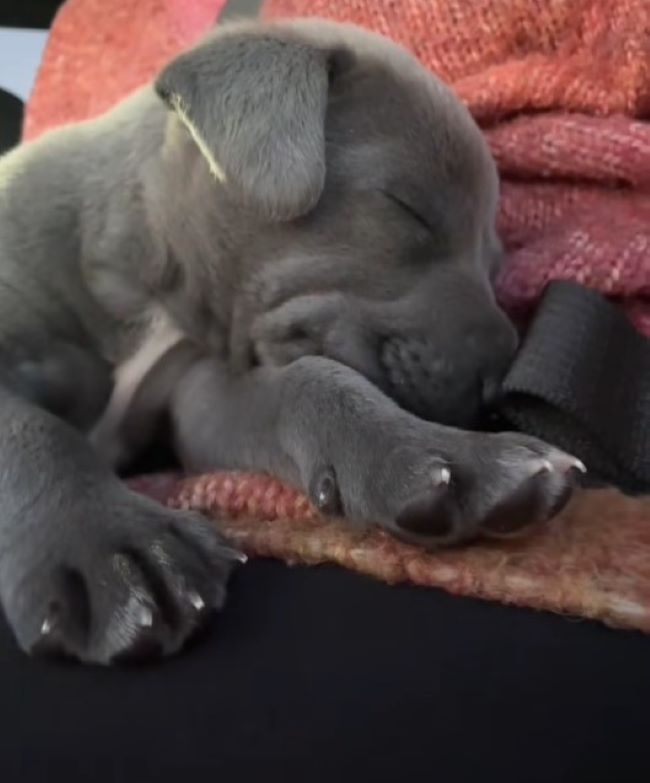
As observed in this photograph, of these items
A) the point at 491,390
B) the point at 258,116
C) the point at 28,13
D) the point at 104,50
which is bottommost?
the point at 28,13

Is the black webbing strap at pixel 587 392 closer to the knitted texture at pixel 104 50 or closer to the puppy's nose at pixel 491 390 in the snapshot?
the puppy's nose at pixel 491 390

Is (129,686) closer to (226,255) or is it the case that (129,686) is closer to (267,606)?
(267,606)

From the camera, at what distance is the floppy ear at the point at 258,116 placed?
4.65ft

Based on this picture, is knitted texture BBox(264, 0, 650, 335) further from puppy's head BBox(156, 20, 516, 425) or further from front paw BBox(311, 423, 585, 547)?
front paw BBox(311, 423, 585, 547)

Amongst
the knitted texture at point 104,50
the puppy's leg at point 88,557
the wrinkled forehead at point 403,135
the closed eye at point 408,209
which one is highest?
the wrinkled forehead at point 403,135

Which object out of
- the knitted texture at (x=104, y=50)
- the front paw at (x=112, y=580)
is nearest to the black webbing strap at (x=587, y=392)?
the front paw at (x=112, y=580)

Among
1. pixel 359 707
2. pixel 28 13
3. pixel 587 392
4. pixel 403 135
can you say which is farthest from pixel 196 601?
pixel 28 13

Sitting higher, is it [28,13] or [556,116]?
[556,116]

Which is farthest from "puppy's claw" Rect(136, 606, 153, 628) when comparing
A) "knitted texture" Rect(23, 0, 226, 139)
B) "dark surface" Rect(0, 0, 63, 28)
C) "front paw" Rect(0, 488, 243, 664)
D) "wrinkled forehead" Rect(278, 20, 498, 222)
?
"dark surface" Rect(0, 0, 63, 28)

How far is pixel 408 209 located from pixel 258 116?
22 centimetres

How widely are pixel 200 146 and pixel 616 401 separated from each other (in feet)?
1.76

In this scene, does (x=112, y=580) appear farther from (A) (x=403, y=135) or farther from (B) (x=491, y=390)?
→ (A) (x=403, y=135)

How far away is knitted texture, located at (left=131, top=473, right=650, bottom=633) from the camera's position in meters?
1.05

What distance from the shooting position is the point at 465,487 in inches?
42.5
